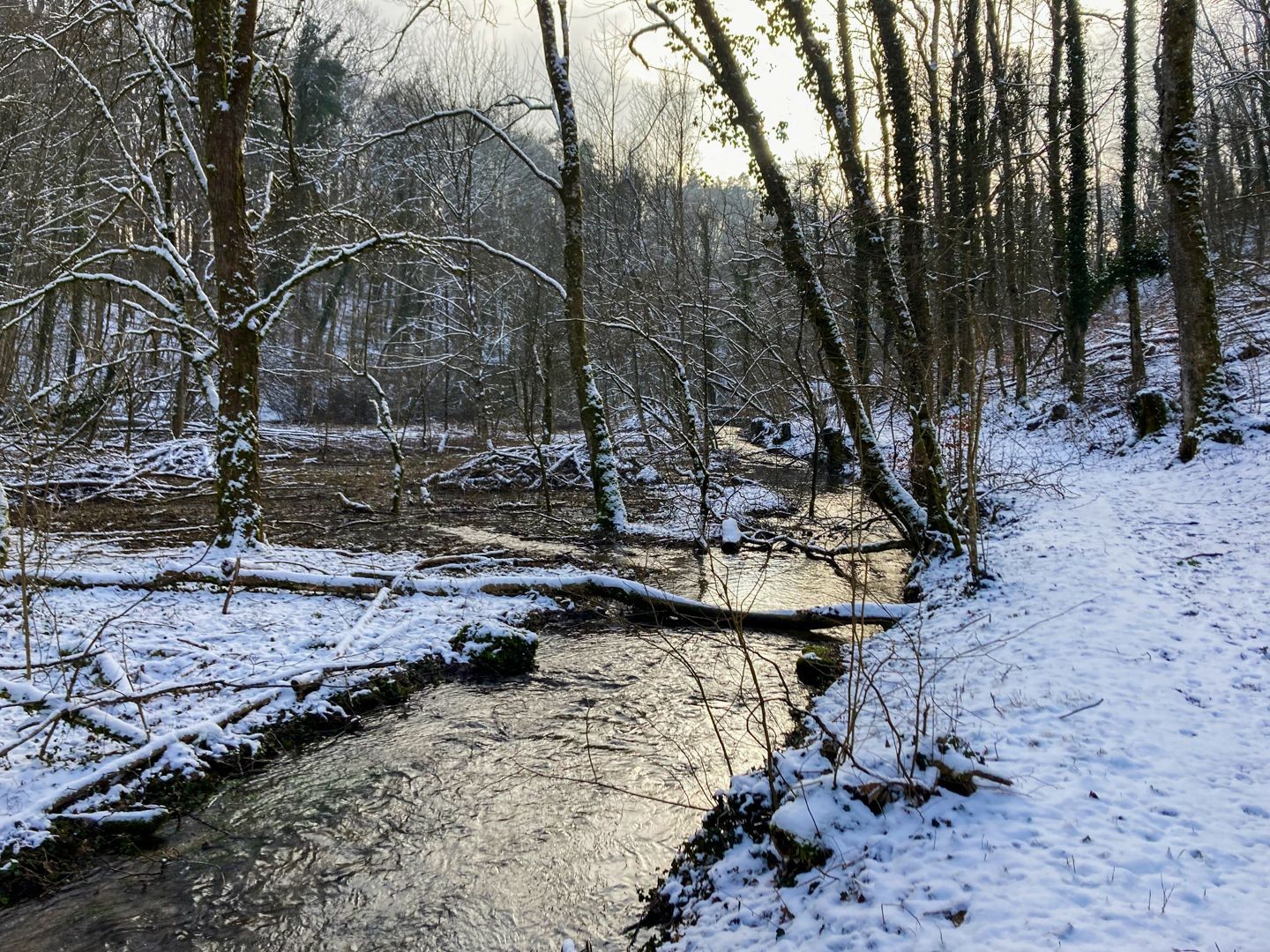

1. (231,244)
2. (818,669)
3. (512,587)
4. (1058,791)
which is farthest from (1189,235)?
(231,244)

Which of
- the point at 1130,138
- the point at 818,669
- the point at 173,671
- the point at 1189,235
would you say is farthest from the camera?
the point at 1130,138

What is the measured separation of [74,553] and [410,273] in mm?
21953

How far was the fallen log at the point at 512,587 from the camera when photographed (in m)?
7.41

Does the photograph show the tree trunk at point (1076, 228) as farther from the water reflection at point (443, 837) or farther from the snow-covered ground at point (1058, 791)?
the water reflection at point (443, 837)

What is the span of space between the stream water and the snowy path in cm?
79

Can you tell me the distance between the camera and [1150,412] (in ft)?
41.7

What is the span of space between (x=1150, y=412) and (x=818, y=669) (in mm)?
10163

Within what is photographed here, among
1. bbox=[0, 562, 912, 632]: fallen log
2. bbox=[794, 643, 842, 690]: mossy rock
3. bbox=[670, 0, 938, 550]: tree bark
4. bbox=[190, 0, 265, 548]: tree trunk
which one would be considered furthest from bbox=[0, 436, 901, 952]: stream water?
bbox=[190, 0, 265, 548]: tree trunk

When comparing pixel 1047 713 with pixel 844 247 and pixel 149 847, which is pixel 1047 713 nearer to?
pixel 149 847

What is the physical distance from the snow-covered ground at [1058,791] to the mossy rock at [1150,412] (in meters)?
6.25

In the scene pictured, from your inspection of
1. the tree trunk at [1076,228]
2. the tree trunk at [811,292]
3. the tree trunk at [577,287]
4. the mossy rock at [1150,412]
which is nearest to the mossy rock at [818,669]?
the tree trunk at [811,292]

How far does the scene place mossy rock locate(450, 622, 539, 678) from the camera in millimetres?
6926

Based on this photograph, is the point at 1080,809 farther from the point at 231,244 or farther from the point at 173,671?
the point at 231,244

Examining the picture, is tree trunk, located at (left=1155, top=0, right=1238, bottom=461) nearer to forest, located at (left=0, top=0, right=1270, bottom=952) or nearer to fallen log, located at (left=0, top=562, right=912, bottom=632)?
forest, located at (left=0, top=0, right=1270, bottom=952)
